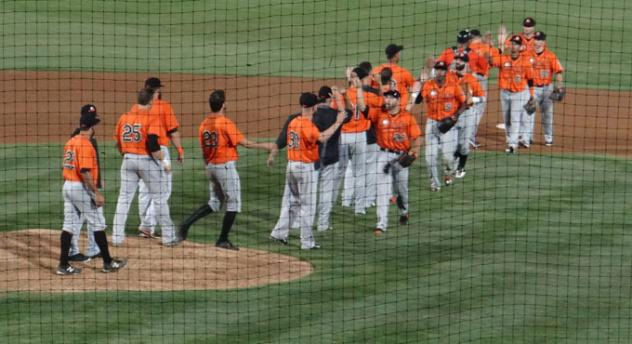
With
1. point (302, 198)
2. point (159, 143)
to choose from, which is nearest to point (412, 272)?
point (302, 198)

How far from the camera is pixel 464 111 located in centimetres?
1881

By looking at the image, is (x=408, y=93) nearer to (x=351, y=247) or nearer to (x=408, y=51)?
(x=351, y=247)

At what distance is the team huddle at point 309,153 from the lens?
14734 millimetres

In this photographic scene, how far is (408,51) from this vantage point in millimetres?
29719

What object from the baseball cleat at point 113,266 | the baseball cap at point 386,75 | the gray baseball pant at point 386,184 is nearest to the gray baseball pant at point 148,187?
the baseball cleat at point 113,266

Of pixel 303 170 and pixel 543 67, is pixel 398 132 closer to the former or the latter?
pixel 303 170

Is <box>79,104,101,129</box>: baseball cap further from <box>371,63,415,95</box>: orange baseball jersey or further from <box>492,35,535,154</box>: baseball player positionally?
<box>492,35,535,154</box>: baseball player

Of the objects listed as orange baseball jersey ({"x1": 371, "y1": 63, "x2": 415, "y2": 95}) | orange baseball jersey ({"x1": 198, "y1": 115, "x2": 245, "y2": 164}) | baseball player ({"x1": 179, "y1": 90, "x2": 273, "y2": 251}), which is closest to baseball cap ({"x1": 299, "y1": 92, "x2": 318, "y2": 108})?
baseball player ({"x1": 179, "y1": 90, "x2": 273, "y2": 251})

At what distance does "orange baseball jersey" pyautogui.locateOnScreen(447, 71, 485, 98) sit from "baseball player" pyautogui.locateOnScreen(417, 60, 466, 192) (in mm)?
133

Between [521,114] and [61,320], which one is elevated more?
[521,114]

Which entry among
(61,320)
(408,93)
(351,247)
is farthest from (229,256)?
(408,93)

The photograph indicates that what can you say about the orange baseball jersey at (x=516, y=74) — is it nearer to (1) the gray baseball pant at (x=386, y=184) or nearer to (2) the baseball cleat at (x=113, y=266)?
(1) the gray baseball pant at (x=386, y=184)

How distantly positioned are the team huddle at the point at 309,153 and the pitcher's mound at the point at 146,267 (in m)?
0.21

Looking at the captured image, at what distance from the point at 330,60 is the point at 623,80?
6.09m
